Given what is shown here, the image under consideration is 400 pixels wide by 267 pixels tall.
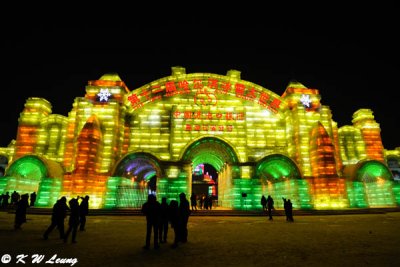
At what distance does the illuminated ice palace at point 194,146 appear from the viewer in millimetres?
26797

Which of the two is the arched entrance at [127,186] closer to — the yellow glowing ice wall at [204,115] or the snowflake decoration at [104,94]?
the yellow glowing ice wall at [204,115]

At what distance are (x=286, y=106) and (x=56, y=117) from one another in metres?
29.2

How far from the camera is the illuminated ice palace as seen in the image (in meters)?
26.8

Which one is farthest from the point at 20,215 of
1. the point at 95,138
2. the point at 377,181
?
the point at 377,181

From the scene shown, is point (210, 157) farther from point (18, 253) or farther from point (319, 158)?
point (18, 253)

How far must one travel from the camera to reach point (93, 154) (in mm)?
26766

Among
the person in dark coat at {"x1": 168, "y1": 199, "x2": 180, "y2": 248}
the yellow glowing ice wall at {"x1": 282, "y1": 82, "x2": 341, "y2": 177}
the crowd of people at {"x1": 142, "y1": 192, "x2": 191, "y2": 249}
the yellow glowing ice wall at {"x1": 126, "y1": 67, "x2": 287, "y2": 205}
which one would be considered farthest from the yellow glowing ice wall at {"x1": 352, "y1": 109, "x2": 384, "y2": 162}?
the person in dark coat at {"x1": 168, "y1": 199, "x2": 180, "y2": 248}

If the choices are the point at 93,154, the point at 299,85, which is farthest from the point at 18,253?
the point at 299,85

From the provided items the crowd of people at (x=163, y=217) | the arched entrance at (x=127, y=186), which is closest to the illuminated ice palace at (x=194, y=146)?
the arched entrance at (x=127, y=186)

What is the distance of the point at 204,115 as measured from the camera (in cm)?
3159

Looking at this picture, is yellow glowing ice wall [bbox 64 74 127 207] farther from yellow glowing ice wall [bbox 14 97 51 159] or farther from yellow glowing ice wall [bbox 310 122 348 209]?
yellow glowing ice wall [bbox 310 122 348 209]

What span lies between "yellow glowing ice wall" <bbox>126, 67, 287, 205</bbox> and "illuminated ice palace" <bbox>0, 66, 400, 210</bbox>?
0.12 metres

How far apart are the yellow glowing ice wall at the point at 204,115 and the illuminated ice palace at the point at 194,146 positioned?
12cm

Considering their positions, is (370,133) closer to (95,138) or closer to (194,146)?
(194,146)
